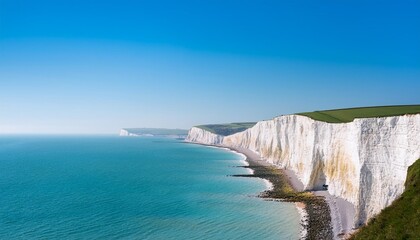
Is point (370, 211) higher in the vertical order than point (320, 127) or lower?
lower

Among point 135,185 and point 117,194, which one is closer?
point 117,194

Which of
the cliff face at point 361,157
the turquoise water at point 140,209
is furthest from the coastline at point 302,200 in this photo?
the cliff face at point 361,157

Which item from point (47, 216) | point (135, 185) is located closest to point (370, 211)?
point (47, 216)

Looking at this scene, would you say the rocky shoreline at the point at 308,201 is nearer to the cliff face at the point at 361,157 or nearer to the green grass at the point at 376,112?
the cliff face at the point at 361,157

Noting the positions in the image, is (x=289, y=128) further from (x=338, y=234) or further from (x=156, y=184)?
(x=338, y=234)

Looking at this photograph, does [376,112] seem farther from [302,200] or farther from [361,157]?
[361,157]

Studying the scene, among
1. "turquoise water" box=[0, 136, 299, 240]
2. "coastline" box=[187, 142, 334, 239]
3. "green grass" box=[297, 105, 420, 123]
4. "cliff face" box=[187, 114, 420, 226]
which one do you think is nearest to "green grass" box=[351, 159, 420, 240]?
"cliff face" box=[187, 114, 420, 226]

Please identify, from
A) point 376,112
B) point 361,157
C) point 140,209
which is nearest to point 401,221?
point 361,157
